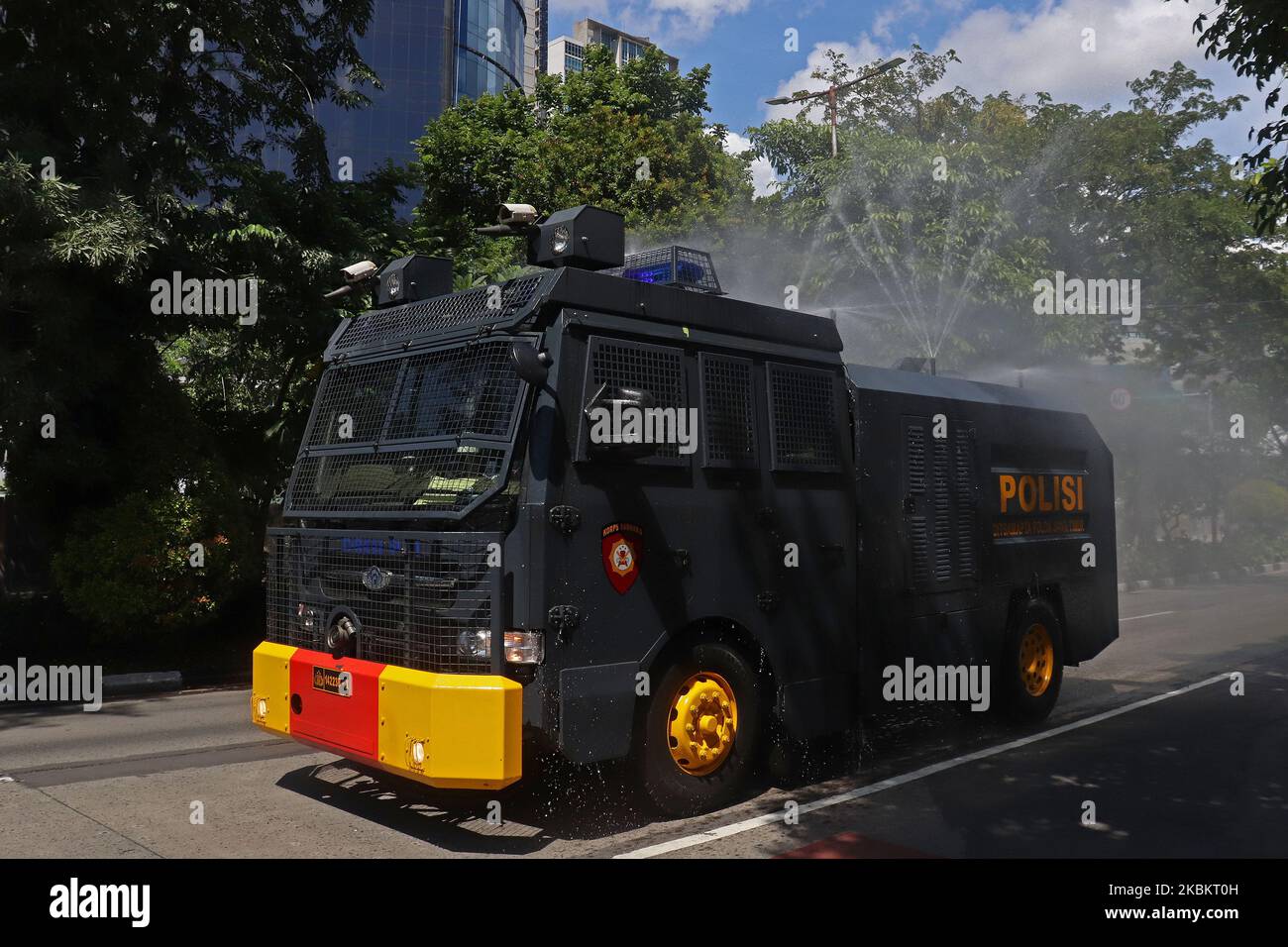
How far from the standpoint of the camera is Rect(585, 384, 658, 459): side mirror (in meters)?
5.59

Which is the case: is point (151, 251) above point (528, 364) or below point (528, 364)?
above

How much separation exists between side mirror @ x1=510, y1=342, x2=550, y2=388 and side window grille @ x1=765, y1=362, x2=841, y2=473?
1.82 meters

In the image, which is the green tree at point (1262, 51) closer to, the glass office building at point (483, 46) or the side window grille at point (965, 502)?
the side window grille at point (965, 502)

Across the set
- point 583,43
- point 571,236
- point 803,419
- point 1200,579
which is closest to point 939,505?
point 803,419

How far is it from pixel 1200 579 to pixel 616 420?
1168 inches

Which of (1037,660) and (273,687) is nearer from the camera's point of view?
(273,687)

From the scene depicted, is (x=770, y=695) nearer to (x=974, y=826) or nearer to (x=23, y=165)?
(x=974, y=826)

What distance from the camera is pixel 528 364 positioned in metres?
5.36

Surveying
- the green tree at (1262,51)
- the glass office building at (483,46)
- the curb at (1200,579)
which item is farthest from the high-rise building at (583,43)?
the green tree at (1262,51)

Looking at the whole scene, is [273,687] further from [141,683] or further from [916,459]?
[141,683]

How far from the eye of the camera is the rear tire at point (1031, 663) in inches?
341

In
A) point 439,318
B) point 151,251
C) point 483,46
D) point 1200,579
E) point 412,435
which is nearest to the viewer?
point 412,435
